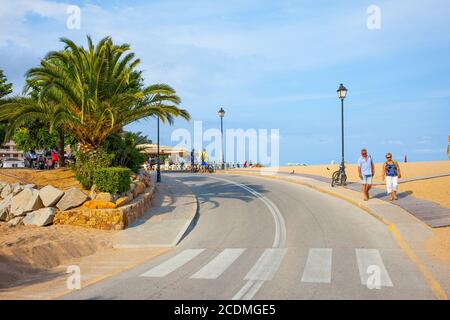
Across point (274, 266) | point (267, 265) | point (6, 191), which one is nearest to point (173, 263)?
point (267, 265)

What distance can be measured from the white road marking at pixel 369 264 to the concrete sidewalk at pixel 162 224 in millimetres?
5332

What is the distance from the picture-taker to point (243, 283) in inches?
314

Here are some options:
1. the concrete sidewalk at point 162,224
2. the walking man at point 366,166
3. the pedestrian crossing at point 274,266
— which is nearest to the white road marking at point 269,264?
the pedestrian crossing at point 274,266

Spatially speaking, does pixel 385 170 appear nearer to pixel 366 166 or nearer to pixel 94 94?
pixel 366 166

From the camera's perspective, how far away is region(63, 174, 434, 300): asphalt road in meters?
7.43

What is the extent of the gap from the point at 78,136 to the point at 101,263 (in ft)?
30.3

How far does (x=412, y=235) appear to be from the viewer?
477 inches

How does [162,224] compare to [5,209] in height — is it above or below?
below

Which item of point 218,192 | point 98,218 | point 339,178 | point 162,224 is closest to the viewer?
point 98,218

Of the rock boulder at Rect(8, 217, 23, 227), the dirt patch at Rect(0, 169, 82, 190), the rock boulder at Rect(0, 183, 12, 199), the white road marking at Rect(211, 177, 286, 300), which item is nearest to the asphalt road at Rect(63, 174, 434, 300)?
the white road marking at Rect(211, 177, 286, 300)

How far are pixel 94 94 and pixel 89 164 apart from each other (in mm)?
2885

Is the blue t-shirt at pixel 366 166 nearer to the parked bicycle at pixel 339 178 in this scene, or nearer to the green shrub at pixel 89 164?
the parked bicycle at pixel 339 178

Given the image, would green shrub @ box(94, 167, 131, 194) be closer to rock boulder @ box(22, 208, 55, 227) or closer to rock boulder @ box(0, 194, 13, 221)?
rock boulder @ box(22, 208, 55, 227)

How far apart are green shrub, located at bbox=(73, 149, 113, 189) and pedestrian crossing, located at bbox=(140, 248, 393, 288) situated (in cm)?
785
